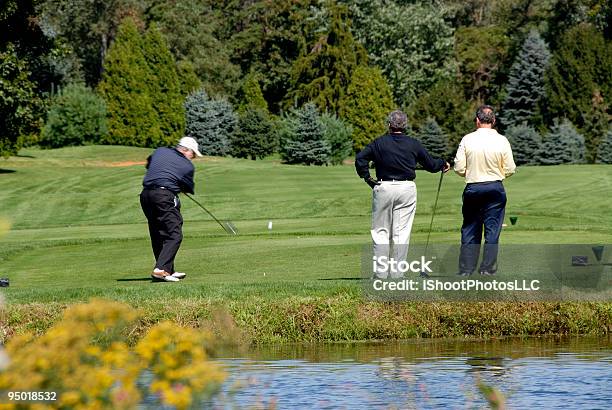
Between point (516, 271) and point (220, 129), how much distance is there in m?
55.8

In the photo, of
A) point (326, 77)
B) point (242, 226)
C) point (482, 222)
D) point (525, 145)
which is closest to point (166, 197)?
point (482, 222)

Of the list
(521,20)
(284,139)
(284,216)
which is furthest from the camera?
(521,20)

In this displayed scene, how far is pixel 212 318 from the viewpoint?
1308 cm

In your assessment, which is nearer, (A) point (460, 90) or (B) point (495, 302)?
(B) point (495, 302)

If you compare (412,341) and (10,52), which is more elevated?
(10,52)

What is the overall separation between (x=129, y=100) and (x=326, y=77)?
12889 millimetres

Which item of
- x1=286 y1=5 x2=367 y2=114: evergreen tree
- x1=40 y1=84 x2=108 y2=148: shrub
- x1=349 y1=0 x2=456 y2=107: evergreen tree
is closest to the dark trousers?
x1=40 y1=84 x2=108 y2=148: shrub

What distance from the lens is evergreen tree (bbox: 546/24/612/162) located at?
72.6 m

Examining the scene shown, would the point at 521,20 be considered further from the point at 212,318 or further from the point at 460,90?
the point at 212,318

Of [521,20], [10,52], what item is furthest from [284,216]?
[521,20]

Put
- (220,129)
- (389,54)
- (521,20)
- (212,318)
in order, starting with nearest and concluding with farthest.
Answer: (212,318), (220,129), (389,54), (521,20)

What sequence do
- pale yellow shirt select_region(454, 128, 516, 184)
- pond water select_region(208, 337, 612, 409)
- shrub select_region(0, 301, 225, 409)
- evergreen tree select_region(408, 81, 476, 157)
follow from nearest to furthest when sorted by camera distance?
shrub select_region(0, 301, 225, 409) < pond water select_region(208, 337, 612, 409) < pale yellow shirt select_region(454, 128, 516, 184) < evergreen tree select_region(408, 81, 476, 157)

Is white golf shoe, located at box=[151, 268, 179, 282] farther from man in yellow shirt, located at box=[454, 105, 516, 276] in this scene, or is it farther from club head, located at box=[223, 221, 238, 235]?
club head, located at box=[223, 221, 238, 235]

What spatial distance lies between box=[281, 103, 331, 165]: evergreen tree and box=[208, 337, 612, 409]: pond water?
157 ft
